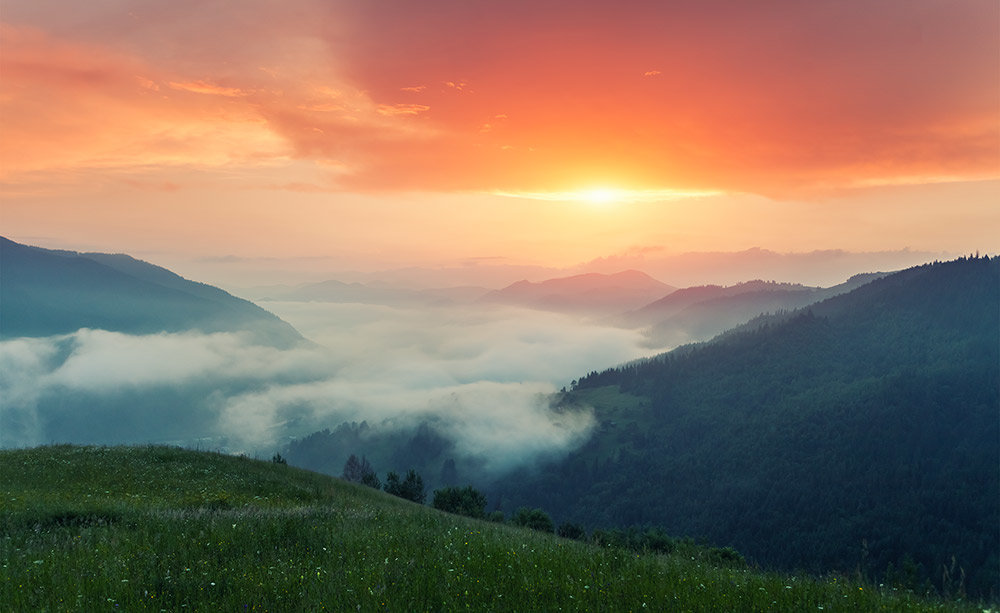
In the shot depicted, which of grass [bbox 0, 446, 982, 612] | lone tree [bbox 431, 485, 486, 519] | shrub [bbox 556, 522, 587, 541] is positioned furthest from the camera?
lone tree [bbox 431, 485, 486, 519]

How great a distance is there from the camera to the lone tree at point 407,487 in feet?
308

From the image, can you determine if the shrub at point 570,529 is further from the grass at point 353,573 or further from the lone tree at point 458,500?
the grass at point 353,573

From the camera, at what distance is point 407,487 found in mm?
96938

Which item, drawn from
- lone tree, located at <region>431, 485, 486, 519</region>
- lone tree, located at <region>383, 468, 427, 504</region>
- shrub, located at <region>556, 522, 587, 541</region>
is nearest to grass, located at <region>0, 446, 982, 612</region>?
shrub, located at <region>556, 522, 587, 541</region>

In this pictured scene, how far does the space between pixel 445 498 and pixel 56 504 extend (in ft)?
219

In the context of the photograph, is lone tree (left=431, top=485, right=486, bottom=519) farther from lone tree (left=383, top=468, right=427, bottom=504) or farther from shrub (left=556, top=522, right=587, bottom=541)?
shrub (left=556, top=522, right=587, bottom=541)

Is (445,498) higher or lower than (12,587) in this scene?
lower

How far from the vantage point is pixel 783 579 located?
11.3 meters

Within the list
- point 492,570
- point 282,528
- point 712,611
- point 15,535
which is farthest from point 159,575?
point 712,611

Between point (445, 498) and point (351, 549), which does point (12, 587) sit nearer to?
point (351, 549)

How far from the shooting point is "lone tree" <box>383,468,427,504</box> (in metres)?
93.8

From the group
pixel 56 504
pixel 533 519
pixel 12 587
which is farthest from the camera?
pixel 533 519

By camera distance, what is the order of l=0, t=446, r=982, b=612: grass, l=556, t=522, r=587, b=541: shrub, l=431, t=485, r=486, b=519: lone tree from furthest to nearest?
1. l=431, t=485, r=486, b=519: lone tree
2. l=556, t=522, r=587, b=541: shrub
3. l=0, t=446, r=982, b=612: grass

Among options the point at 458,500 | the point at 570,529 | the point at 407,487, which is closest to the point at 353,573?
the point at 570,529
